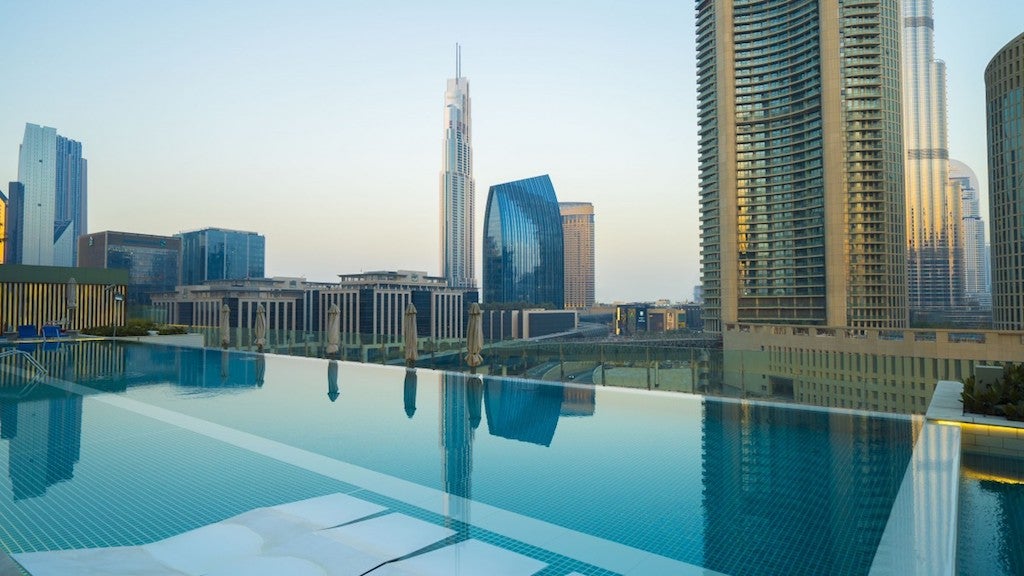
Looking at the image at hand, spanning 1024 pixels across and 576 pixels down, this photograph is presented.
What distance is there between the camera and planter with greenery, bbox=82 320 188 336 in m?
24.0

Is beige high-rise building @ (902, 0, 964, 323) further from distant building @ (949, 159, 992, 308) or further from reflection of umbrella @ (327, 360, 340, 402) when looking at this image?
reflection of umbrella @ (327, 360, 340, 402)

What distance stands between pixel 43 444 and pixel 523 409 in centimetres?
682

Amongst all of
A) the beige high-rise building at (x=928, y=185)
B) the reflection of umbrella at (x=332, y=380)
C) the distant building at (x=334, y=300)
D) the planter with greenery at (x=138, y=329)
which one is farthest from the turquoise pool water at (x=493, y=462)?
the beige high-rise building at (x=928, y=185)

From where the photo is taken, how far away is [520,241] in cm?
16212

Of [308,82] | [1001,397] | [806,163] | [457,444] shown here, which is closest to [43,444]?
[457,444]

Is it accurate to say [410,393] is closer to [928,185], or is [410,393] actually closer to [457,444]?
[457,444]

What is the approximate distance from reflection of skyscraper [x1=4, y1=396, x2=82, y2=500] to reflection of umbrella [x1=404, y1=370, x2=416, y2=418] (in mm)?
4589

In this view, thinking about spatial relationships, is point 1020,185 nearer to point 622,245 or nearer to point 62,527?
point 62,527

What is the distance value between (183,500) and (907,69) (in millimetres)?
231300

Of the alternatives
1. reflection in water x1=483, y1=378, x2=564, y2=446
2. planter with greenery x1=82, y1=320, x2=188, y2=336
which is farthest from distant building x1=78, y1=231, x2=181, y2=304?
reflection in water x1=483, y1=378, x2=564, y2=446

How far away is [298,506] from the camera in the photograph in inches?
202

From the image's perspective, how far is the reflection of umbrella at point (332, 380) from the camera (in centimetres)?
1159

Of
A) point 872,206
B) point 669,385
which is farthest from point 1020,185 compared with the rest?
point 669,385

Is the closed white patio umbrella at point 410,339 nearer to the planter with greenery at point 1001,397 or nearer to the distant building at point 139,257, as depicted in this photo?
the planter with greenery at point 1001,397
